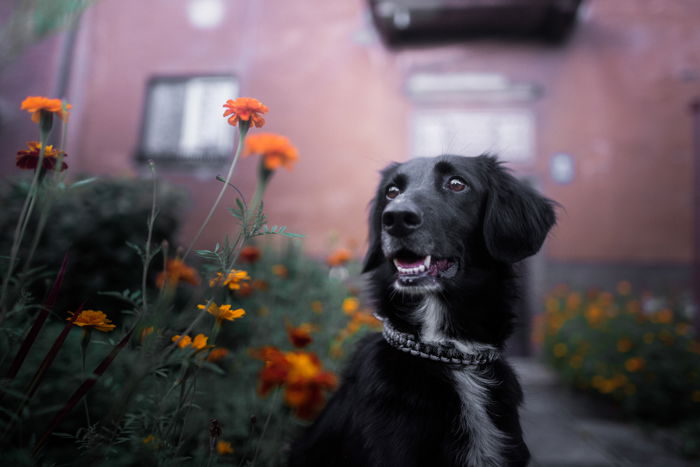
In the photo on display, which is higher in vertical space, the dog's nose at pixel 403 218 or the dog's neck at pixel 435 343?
the dog's nose at pixel 403 218

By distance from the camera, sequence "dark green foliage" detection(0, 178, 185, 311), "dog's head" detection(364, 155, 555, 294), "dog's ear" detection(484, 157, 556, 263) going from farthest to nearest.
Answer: "dark green foliage" detection(0, 178, 185, 311), "dog's ear" detection(484, 157, 556, 263), "dog's head" detection(364, 155, 555, 294)

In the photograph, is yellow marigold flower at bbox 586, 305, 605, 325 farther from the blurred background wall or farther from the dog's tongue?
the dog's tongue

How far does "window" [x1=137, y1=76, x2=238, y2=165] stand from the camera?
6605mm

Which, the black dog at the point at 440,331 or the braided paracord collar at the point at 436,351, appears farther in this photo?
the braided paracord collar at the point at 436,351

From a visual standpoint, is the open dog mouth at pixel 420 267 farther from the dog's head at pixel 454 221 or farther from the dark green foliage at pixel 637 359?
the dark green foliage at pixel 637 359

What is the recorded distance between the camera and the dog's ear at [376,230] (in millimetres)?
1825

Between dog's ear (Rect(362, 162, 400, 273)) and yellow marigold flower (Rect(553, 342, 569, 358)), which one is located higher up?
dog's ear (Rect(362, 162, 400, 273))

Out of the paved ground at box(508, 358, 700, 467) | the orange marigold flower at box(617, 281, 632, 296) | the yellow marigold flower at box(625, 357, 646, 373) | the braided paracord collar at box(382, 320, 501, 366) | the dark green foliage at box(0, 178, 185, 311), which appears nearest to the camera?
the braided paracord collar at box(382, 320, 501, 366)

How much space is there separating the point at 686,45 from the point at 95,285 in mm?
7891

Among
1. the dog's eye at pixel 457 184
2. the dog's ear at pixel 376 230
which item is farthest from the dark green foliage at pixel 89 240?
the dog's eye at pixel 457 184

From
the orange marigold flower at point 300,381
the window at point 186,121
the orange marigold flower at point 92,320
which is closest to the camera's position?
the orange marigold flower at point 300,381

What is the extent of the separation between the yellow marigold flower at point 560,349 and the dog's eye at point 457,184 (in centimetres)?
350

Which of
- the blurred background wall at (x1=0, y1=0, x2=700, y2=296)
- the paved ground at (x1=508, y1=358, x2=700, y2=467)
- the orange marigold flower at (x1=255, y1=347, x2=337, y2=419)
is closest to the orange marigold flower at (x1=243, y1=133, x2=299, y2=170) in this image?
the orange marigold flower at (x1=255, y1=347, x2=337, y2=419)

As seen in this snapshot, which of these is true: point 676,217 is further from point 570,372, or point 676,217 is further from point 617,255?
point 570,372
